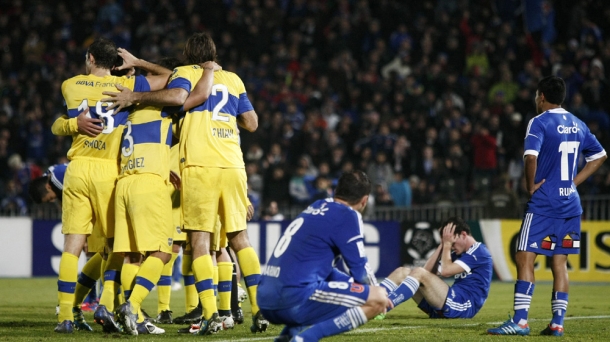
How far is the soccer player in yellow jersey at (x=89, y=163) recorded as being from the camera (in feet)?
26.1

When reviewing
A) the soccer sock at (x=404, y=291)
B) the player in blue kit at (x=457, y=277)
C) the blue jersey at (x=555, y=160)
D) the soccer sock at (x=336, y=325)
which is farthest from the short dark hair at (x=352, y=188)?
the player in blue kit at (x=457, y=277)

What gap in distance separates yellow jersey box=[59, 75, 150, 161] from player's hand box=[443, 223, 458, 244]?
12.8ft

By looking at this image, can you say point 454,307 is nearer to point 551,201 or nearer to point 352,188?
point 551,201

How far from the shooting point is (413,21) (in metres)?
23.5

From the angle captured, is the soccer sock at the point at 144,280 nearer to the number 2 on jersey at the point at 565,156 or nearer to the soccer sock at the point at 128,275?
the soccer sock at the point at 128,275

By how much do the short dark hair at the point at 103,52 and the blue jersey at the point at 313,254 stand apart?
119 inches

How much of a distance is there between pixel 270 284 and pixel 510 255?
38.7ft

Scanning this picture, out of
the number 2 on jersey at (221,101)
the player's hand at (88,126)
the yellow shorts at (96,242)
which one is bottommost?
the yellow shorts at (96,242)

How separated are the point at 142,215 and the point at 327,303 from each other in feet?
7.94

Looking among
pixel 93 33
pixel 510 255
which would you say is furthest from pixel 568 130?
pixel 93 33

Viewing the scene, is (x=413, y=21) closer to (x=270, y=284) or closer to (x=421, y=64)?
(x=421, y=64)

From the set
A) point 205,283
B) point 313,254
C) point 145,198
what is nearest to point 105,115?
point 145,198

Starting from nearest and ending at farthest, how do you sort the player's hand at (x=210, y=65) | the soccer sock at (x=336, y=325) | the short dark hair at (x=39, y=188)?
the soccer sock at (x=336, y=325) → the player's hand at (x=210, y=65) → the short dark hair at (x=39, y=188)

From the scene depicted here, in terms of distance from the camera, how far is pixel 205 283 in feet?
25.3
